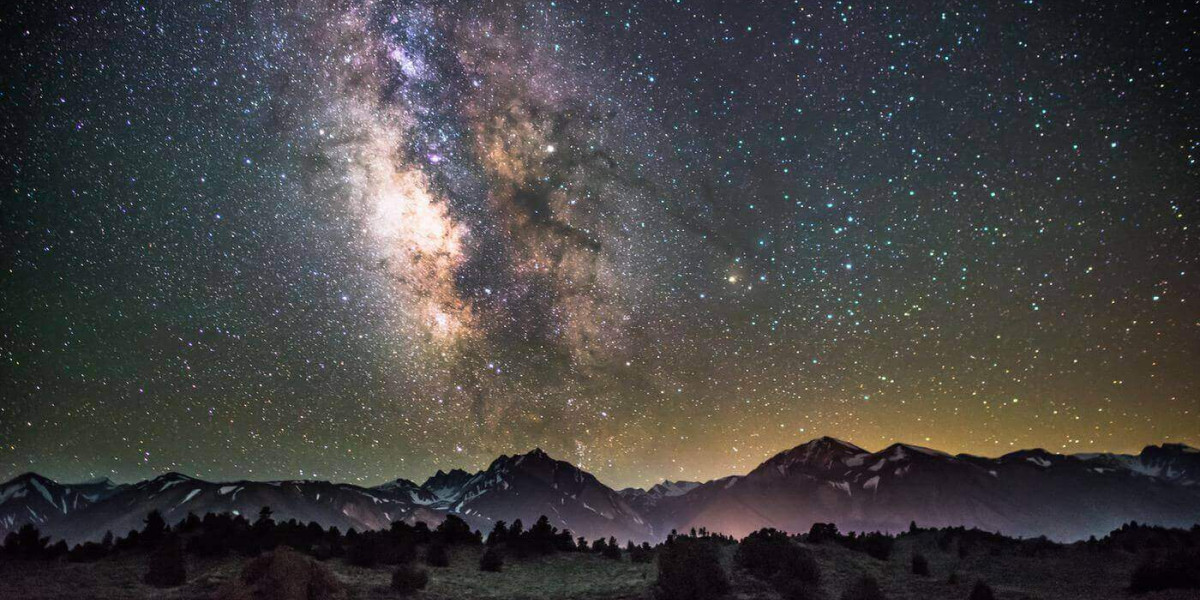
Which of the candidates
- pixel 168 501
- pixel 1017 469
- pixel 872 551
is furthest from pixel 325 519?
pixel 1017 469

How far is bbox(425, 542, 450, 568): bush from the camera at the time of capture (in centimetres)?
2297

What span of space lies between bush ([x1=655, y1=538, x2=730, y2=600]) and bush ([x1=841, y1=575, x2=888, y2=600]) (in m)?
3.76

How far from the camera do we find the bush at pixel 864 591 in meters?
16.5

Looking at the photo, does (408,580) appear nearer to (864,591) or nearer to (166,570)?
(166,570)

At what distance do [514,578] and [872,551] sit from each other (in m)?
17.1

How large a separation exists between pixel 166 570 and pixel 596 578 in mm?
15274

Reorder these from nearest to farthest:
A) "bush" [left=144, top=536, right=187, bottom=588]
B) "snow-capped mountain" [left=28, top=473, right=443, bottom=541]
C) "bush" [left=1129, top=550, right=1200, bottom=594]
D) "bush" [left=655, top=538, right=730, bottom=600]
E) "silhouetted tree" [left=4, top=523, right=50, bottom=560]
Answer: "bush" [left=1129, top=550, right=1200, bottom=594], "bush" [left=655, top=538, right=730, bottom=600], "bush" [left=144, top=536, right=187, bottom=588], "silhouetted tree" [left=4, top=523, right=50, bottom=560], "snow-capped mountain" [left=28, top=473, right=443, bottom=541]

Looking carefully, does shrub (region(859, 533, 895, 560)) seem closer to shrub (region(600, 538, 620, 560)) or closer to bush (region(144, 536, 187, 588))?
shrub (region(600, 538, 620, 560))

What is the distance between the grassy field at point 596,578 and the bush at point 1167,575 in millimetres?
651

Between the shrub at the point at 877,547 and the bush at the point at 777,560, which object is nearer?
the bush at the point at 777,560

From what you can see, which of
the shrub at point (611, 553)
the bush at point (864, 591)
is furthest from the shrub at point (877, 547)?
the shrub at point (611, 553)

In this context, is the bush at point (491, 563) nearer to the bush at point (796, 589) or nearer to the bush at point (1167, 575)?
the bush at point (796, 589)

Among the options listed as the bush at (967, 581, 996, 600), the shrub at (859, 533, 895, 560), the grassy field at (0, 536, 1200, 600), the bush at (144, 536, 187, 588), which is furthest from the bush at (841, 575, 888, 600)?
the bush at (144, 536, 187, 588)

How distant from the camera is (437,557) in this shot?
2316 cm
